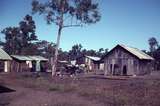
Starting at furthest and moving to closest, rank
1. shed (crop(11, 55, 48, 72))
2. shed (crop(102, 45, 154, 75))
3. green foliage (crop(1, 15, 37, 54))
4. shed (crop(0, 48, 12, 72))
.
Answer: green foliage (crop(1, 15, 37, 54)) < shed (crop(11, 55, 48, 72)) < shed (crop(0, 48, 12, 72)) < shed (crop(102, 45, 154, 75))

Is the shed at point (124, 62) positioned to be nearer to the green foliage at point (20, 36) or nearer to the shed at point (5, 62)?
the shed at point (5, 62)

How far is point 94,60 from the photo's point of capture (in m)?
67.6

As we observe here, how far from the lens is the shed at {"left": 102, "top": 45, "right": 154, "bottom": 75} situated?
133 ft

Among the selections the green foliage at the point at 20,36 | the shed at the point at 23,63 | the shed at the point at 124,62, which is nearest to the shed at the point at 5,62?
the shed at the point at 23,63

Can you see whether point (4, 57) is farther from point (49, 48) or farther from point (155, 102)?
point (49, 48)

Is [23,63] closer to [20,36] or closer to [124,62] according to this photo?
[124,62]

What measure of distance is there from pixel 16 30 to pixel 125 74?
49911 mm

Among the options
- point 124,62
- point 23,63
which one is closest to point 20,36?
point 23,63

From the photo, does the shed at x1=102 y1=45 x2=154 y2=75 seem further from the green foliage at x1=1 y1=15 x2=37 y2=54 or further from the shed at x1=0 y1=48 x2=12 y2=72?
the green foliage at x1=1 y1=15 x2=37 y2=54

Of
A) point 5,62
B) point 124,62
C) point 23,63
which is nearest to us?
point 124,62

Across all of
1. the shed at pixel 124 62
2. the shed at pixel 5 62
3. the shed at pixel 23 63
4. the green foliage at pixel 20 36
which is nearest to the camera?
the shed at pixel 124 62

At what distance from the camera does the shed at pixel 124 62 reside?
133 ft

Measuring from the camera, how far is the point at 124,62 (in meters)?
41.3

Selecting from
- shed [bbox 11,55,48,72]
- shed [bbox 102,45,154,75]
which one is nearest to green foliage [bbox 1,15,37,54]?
shed [bbox 11,55,48,72]
